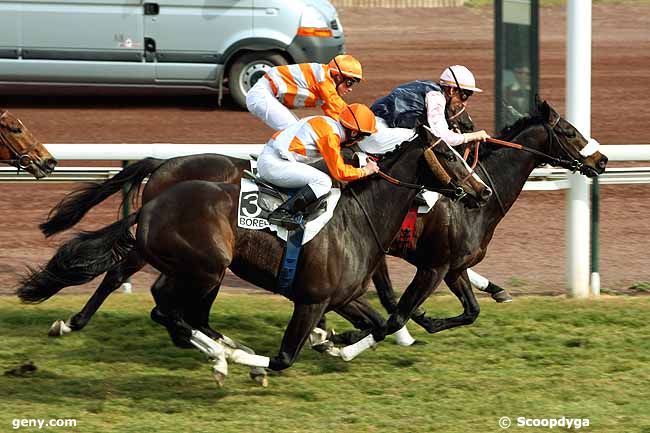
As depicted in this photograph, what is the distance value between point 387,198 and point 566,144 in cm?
166

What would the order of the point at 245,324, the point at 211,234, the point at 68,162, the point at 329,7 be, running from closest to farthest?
the point at 211,234, the point at 245,324, the point at 68,162, the point at 329,7

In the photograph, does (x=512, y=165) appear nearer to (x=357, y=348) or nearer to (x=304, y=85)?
(x=304, y=85)

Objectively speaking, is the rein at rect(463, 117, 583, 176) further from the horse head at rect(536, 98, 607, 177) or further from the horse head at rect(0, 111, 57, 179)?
the horse head at rect(0, 111, 57, 179)

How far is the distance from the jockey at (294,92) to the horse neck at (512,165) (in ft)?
3.32

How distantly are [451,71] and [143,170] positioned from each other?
1993mm

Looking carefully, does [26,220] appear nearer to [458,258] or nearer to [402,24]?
[458,258]

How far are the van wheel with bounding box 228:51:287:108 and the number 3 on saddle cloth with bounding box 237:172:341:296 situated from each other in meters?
6.88

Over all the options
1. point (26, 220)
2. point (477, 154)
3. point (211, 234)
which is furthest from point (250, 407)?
point (26, 220)

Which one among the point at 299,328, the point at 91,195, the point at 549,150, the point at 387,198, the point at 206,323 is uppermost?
the point at 549,150

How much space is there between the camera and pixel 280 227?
6.62 meters

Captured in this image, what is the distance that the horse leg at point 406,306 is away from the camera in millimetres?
7168

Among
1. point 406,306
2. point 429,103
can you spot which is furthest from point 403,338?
point 429,103

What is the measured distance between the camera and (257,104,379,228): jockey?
→ 6598 mm

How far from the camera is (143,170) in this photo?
7656 mm
